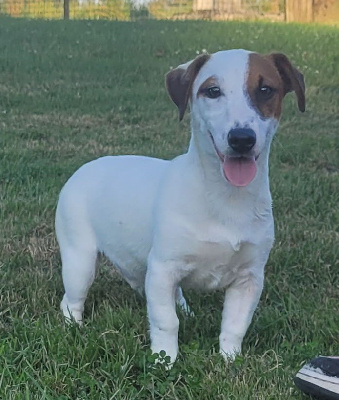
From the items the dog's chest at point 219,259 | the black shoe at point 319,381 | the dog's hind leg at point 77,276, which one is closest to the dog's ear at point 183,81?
the dog's chest at point 219,259

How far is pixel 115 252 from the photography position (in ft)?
10.4

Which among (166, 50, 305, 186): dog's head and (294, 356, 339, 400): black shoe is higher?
(166, 50, 305, 186): dog's head

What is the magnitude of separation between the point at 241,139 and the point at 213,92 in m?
0.27

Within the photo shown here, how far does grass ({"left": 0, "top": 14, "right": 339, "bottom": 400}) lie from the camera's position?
8.54 ft

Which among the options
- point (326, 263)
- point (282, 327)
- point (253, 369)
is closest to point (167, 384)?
point (253, 369)

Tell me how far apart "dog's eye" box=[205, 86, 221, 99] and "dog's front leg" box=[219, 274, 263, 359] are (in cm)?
72

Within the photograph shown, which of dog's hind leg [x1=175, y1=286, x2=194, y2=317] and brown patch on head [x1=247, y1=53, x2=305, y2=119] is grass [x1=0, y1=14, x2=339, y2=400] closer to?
dog's hind leg [x1=175, y1=286, x2=194, y2=317]

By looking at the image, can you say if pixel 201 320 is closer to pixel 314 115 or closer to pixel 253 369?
pixel 253 369

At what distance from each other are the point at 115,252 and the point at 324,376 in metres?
1.09

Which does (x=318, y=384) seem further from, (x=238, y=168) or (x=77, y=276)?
(x=77, y=276)

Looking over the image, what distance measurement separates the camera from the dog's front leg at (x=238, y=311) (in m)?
A: 2.85

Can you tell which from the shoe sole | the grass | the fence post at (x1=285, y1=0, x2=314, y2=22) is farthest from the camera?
the fence post at (x1=285, y1=0, x2=314, y2=22)

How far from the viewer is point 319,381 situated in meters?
2.46

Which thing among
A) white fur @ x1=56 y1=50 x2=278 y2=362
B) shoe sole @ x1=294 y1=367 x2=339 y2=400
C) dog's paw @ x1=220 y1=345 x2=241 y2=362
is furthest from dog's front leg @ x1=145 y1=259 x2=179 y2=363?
shoe sole @ x1=294 y1=367 x2=339 y2=400
